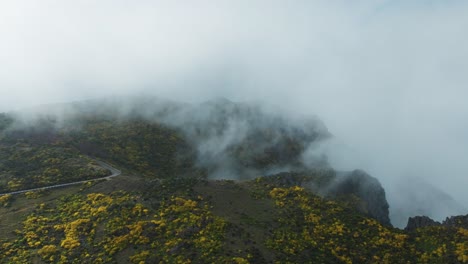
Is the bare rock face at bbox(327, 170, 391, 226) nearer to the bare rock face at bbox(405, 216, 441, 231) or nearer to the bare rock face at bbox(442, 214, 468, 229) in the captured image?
the bare rock face at bbox(405, 216, 441, 231)

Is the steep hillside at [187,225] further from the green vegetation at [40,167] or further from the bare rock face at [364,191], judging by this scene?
the bare rock face at [364,191]

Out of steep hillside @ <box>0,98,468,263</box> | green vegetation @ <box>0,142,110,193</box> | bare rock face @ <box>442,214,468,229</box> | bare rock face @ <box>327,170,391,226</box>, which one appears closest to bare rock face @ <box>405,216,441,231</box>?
steep hillside @ <box>0,98,468,263</box>

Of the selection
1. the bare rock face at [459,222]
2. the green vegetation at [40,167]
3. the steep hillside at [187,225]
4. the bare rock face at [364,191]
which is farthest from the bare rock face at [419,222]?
the green vegetation at [40,167]

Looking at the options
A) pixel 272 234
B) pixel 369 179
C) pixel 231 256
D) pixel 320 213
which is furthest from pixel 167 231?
pixel 369 179

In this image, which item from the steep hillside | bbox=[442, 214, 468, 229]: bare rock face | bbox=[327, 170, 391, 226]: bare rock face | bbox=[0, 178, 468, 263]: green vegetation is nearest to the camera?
bbox=[0, 178, 468, 263]: green vegetation

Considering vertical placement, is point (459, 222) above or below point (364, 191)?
below

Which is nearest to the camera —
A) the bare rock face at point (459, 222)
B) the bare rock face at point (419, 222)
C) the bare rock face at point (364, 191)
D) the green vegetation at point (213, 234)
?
the green vegetation at point (213, 234)

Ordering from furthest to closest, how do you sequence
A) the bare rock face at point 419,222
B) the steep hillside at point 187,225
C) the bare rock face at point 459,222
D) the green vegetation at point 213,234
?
the bare rock face at point 419,222 → the bare rock face at point 459,222 → the steep hillside at point 187,225 → the green vegetation at point 213,234

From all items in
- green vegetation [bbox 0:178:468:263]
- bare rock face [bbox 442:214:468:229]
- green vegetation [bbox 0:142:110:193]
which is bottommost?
green vegetation [bbox 0:178:468:263]

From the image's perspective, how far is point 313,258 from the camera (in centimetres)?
8025

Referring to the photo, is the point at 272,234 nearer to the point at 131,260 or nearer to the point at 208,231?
the point at 208,231

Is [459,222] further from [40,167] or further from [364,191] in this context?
[40,167]

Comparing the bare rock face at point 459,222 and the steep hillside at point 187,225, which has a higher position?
the bare rock face at point 459,222

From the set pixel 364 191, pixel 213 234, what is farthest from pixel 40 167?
pixel 364 191
